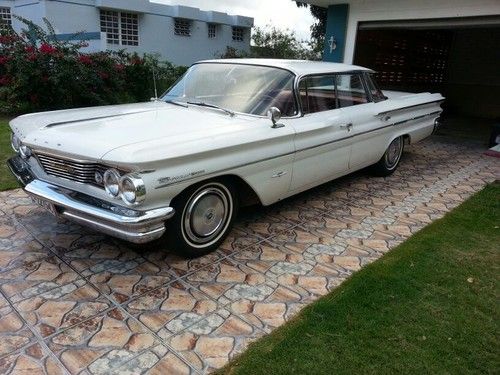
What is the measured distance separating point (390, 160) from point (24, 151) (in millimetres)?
4779

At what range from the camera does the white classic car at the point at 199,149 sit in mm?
2904

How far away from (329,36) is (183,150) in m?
8.00

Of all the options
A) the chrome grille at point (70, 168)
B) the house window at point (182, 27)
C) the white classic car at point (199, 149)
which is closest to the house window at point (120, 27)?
the house window at point (182, 27)

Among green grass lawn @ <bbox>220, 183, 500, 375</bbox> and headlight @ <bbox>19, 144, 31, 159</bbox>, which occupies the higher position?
headlight @ <bbox>19, 144, 31, 159</bbox>

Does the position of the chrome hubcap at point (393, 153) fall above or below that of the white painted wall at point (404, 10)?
below

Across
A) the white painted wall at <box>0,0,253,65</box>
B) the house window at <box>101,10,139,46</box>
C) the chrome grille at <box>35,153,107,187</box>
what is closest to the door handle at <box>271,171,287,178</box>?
the chrome grille at <box>35,153,107,187</box>

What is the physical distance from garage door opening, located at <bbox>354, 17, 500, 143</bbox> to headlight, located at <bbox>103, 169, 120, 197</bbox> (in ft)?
33.0

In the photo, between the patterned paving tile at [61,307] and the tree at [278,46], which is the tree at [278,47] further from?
the patterned paving tile at [61,307]

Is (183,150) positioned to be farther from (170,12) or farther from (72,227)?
(170,12)

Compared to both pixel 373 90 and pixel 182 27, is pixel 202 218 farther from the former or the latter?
pixel 182 27

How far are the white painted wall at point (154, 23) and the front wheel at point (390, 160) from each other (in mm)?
11333

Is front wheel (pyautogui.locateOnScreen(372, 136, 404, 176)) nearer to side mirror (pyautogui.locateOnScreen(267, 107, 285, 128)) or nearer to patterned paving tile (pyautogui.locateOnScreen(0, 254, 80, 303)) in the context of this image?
side mirror (pyautogui.locateOnScreen(267, 107, 285, 128))

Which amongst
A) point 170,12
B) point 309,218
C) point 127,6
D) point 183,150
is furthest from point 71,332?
point 170,12

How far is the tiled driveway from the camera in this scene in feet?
8.07
